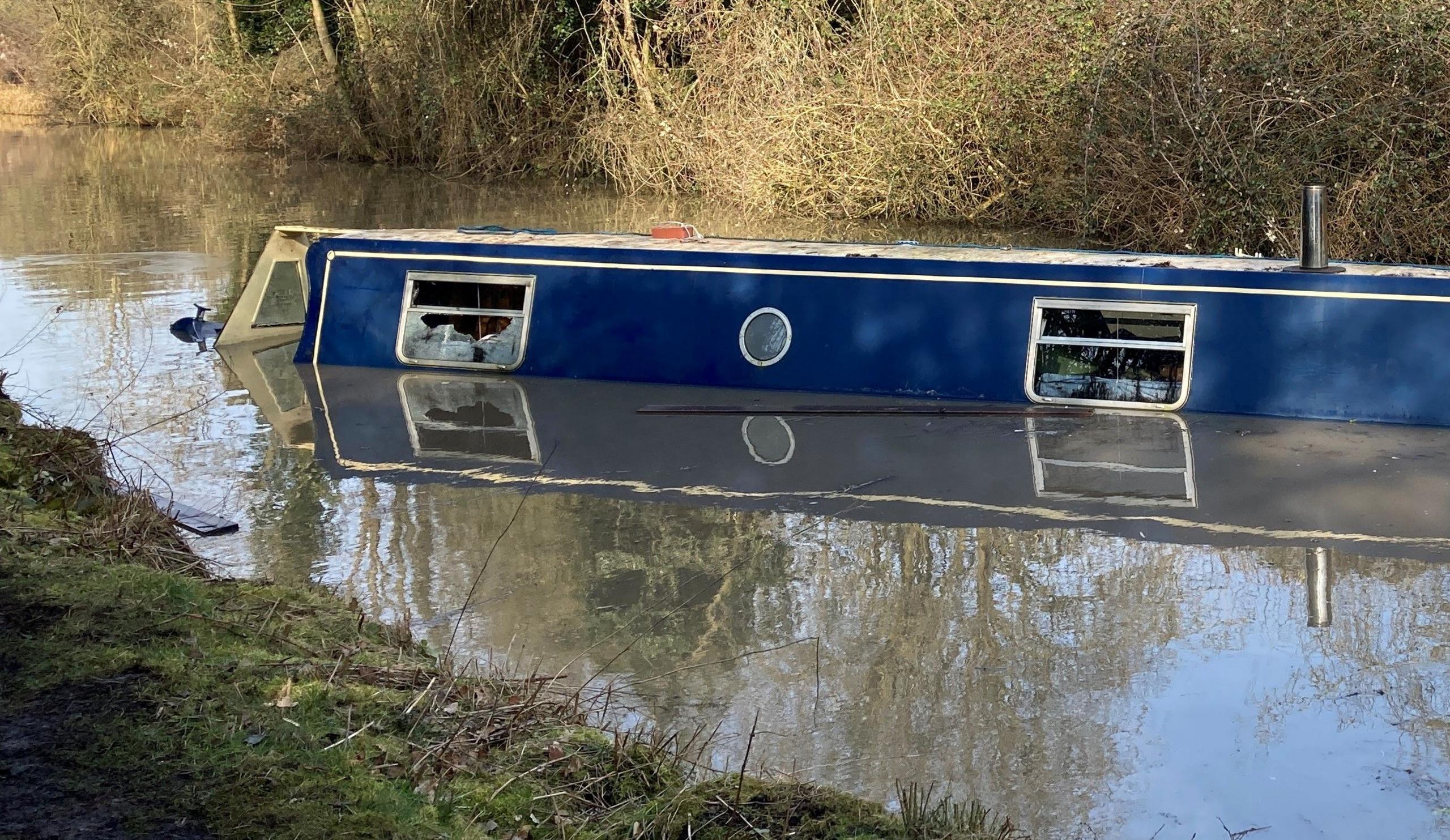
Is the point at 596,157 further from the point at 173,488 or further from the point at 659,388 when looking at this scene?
the point at 173,488

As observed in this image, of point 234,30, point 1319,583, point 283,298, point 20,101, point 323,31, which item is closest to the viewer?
point 1319,583

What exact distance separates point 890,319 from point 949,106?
24.7 feet

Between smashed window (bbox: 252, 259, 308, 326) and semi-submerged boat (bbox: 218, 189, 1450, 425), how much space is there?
1242 mm

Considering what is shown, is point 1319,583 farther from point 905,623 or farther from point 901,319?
point 901,319

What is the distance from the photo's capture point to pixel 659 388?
A: 10711 millimetres

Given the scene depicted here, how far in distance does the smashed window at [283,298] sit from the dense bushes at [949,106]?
688cm

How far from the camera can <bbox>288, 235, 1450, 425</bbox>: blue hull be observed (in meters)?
9.17

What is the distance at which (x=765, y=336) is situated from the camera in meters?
10.5

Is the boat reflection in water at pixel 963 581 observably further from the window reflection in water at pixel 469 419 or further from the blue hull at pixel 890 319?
the blue hull at pixel 890 319

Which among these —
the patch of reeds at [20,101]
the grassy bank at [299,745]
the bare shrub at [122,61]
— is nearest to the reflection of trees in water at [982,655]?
the grassy bank at [299,745]

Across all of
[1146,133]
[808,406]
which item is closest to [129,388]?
[808,406]

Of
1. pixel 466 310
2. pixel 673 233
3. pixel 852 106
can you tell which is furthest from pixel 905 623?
pixel 852 106

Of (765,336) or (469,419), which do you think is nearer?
(469,419)

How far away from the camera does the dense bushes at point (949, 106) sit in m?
12.9
